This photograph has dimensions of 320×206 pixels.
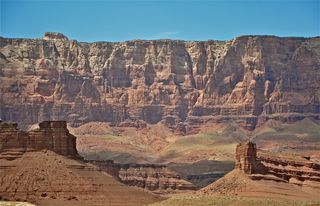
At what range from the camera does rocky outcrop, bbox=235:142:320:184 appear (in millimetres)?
140375

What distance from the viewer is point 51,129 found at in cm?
13350

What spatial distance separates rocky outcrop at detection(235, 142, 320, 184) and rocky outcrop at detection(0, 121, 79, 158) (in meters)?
Answer: 19.9

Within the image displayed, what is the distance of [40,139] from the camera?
5241 inches

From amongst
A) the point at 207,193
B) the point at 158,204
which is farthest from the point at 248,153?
the point at 158,204

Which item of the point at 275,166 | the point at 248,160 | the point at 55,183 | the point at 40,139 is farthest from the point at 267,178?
the point at 55,183

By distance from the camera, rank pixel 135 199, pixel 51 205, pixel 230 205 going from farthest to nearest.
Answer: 1. pixel 135 199
2. pixel 51 205
3. pixel 230 205

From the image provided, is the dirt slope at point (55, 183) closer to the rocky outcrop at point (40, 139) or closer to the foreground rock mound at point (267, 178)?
the rocky outcrop at point (40, 139)

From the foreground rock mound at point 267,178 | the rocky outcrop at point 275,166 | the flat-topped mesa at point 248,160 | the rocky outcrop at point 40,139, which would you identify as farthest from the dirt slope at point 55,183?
the rocky outcrop at point 275,166

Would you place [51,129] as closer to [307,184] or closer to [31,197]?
[31,197]

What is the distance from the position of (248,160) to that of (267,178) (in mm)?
2913

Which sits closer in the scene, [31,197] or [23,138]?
[31,197]

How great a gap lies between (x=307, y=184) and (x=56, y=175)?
34.9 metres

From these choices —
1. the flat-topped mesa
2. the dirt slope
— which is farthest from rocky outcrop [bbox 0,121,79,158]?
the flat-topped mesa

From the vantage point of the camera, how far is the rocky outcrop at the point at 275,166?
140 metres
